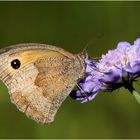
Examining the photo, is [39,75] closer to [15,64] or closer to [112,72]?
[15,64]

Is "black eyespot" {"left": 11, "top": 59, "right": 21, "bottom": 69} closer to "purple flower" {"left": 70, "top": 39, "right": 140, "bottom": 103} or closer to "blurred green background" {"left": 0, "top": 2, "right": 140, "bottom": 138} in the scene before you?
"purple flower" {"left": 70, "top": 39, "right": 140, "bottom": 103}

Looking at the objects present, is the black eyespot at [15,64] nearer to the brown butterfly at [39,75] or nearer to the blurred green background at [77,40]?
the brown butterfly at [39,75]

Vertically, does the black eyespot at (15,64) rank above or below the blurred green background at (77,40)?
Result: above

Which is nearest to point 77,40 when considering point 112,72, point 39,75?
point 39,75

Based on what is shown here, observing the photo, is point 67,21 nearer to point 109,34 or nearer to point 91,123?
point 109,34

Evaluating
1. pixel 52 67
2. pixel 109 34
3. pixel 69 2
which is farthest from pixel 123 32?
pixel 52 67

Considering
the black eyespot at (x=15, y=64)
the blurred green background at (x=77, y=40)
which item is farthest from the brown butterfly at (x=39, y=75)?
the blurred green background at (x=77, y=40)
